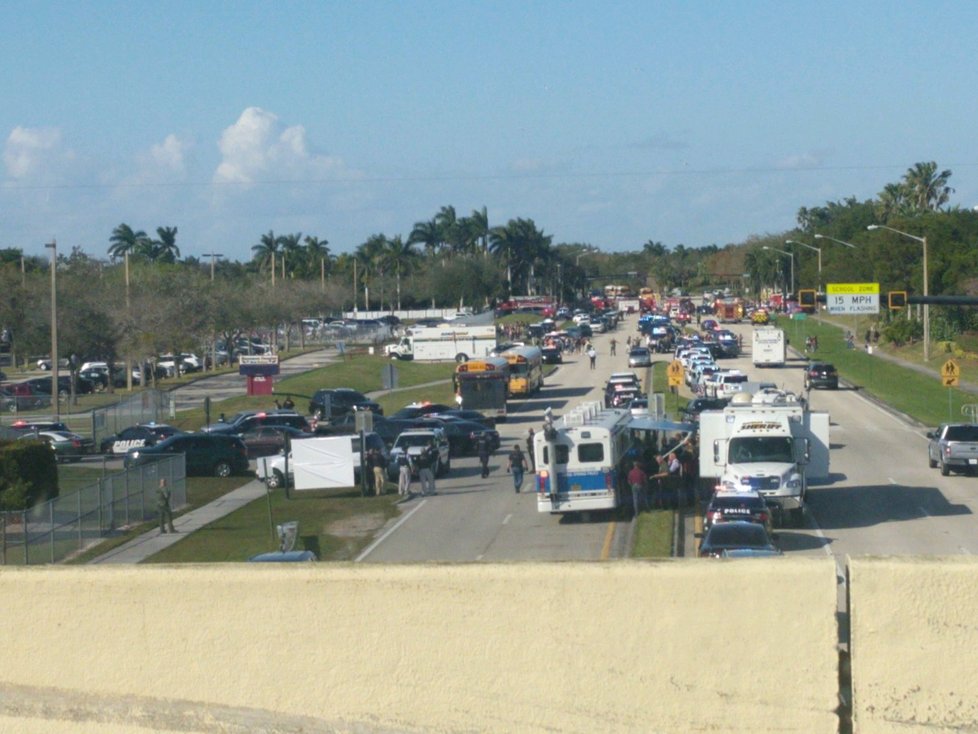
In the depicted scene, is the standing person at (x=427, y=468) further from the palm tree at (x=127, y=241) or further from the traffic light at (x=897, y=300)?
the palm tree at (x=127, y=241)

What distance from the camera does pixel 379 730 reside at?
696 centimetres

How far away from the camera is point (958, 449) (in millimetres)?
39344

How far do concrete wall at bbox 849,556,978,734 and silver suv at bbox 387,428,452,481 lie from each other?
35338 mm

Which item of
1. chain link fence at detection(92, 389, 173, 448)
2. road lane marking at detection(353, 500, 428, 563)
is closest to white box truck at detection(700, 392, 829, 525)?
road lane marking at detection(353, 500, 428, 563)

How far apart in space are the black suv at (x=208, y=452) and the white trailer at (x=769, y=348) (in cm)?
4499

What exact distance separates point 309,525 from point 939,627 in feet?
94.0

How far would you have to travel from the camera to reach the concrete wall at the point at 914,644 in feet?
20.8

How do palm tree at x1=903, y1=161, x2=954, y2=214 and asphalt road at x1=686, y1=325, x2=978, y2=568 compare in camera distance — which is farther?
palm tree at x1=903, y1=161, x2=954, y2=214

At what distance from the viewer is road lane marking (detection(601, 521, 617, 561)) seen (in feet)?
91.8

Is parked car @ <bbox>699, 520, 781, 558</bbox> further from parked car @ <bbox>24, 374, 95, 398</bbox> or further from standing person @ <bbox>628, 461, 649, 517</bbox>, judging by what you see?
parked car @ <bbox>24, 374, 95, 398</bbox>

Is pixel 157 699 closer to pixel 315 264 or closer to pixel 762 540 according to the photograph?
pixel 762 540

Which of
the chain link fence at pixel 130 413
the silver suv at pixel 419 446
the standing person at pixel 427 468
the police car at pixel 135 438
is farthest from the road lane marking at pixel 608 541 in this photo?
the chain link fence at pixel 130 413

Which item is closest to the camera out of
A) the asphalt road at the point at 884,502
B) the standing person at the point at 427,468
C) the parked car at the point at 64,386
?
the asphalt road at the point at 884,502

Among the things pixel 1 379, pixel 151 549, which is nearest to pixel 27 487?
pixel 151 549
